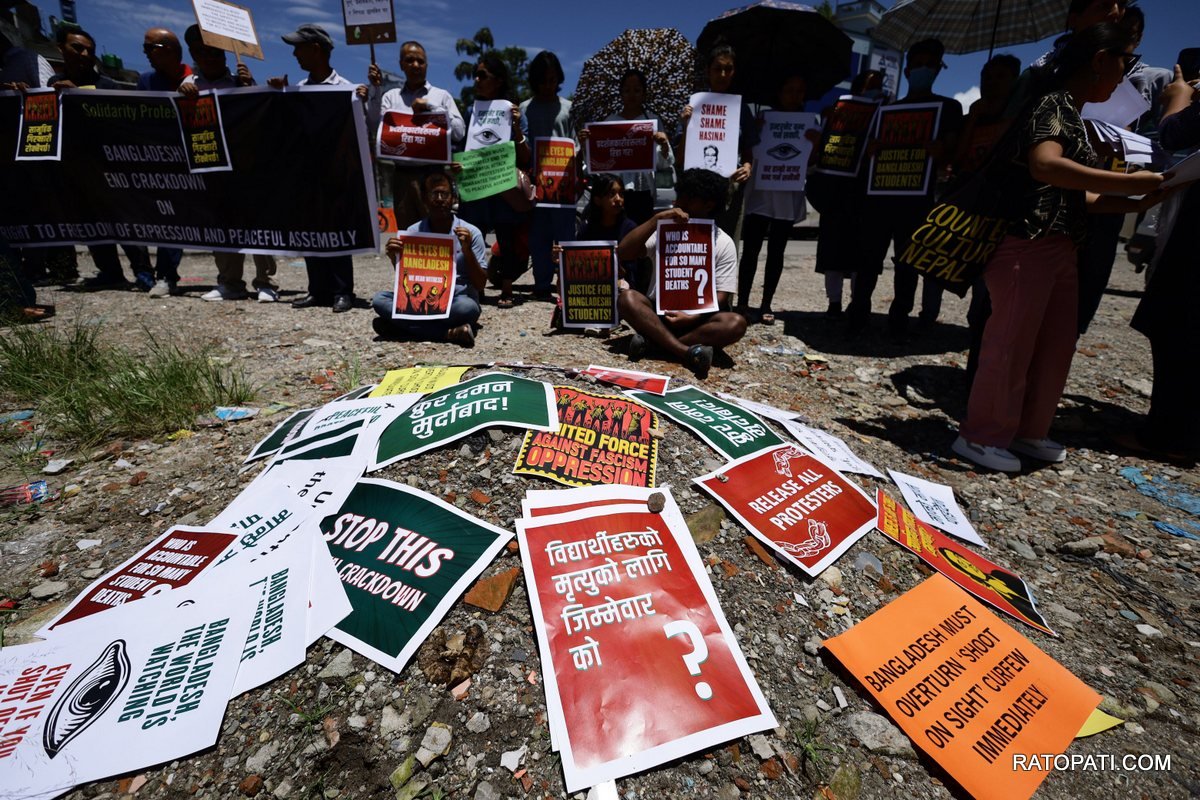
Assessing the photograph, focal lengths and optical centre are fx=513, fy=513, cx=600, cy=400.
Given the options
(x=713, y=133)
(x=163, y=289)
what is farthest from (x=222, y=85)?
(x=713, y=133)

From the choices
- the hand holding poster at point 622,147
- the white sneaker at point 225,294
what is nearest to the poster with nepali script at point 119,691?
the hand holding poster at point 622,147

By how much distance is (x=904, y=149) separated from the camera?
4215 mm

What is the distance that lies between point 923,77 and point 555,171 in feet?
10.7

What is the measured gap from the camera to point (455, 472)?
218cm

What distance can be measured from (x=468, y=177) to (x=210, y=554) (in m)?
4.25

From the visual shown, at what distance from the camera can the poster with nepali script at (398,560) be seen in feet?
5.08

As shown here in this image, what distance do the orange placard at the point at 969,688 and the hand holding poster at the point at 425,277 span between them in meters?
3.60

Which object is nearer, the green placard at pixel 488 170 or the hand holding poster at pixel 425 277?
the hand holding poster at pixel 425 277

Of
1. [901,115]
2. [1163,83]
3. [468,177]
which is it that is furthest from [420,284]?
[1163,83]

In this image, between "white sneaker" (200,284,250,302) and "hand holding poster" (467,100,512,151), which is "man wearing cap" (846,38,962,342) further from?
"white sneaker" (200,284,250,302)

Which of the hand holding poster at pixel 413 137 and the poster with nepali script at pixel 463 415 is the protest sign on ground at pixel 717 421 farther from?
the hand holding poster at pixel 413 137

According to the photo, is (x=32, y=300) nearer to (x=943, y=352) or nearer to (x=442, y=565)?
(x=442, y=565)

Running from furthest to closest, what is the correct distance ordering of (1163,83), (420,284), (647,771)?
(420,284) → (1163,83) → (647,771)

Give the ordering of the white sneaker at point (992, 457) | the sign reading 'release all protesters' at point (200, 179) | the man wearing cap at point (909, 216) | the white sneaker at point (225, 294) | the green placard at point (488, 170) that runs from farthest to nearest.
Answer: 1. the white sneaker at point (225, 294)
2. the sign reading 'release all protesters' at point (200, 179)
3. the green placard at point (488, 170)
4. the man wearing cap at point (909, 216)
5. the white sneaker at point (992, 457)
